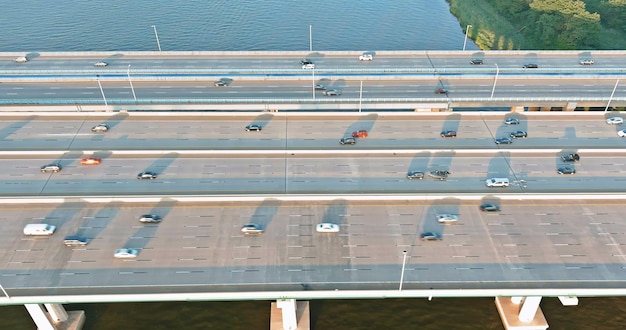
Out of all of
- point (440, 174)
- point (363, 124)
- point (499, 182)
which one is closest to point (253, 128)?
point (363, 124)

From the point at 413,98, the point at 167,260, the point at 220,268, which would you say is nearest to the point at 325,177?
the point at 220,268

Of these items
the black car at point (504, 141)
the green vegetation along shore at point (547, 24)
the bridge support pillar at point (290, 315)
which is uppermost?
the green vegetation along shore at point (547, 24)

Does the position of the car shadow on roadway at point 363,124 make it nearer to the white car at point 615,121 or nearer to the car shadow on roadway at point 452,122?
the car shadow on roadway at point 452,122

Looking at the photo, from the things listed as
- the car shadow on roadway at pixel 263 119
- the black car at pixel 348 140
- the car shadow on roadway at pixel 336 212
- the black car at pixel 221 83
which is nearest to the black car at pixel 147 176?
the car shadow on roadway at pixel 263 119

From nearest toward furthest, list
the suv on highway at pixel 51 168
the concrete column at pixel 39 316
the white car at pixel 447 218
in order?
the concrete column at pixel 39 316 → the white car at pixel 447 218 → the suv on highway at pixel 51 168

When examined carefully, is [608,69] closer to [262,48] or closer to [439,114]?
[439,114]

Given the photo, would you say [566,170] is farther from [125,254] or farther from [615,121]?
[125,254]

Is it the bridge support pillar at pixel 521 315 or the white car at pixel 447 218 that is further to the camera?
the white car at pixel 447 218
